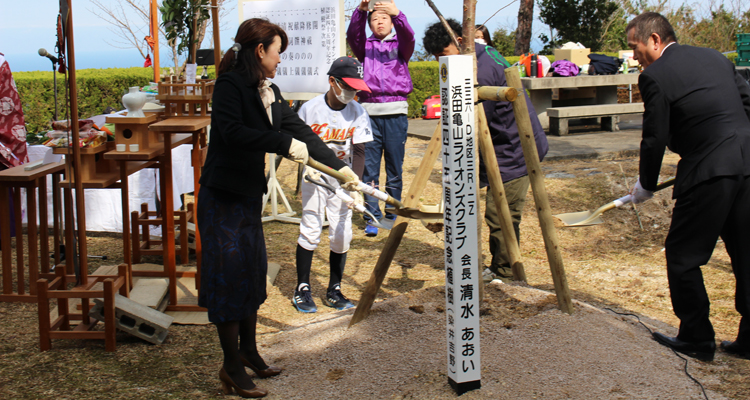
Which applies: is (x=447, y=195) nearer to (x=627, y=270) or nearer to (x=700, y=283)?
(x=700, y=283)

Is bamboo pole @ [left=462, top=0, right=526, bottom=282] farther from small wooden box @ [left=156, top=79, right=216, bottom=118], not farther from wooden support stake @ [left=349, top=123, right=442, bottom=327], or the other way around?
small wooden box @ [left=156, top=79, right=216, bottom=118]

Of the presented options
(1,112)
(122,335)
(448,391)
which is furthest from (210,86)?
(448,391)

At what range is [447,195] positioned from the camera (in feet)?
8.44

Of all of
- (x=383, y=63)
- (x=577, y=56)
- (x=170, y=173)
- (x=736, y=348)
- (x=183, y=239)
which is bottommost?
(x=736, y=348)

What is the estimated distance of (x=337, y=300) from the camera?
4098mm

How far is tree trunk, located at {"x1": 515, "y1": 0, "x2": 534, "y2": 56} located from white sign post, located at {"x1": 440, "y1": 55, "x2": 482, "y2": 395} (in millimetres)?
11663

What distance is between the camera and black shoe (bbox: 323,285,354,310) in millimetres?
4070

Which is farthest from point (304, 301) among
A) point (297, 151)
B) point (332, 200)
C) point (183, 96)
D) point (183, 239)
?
point (297, 151)

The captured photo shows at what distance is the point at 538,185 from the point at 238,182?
1613mm

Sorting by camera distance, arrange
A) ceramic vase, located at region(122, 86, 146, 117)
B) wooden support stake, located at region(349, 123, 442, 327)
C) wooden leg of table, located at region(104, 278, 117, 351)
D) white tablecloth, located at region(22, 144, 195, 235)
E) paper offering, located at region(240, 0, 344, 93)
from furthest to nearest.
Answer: paper offering, located at region(240, 0, 344, 93)
white tablecloth, located at region(22, 144, 195, 235)
ceramic vase, located at region(122, 86, 146, 117)
wooden leg of table, located at region(104, 278, 117, 351)
wooden support stake, located at region(349, 123, 442, 327)

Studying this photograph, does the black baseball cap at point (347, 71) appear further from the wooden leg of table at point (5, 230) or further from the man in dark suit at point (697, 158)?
the wooden leg of table at point (5, 230)

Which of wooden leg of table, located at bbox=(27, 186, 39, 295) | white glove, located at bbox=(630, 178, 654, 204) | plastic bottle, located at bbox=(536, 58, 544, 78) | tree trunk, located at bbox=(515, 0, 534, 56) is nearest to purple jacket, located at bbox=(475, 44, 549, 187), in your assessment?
white glove, located at bbox=(630, 178, 654, 204)

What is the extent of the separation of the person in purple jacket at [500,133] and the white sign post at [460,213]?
1.43 m

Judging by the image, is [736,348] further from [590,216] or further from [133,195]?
[133,195]
